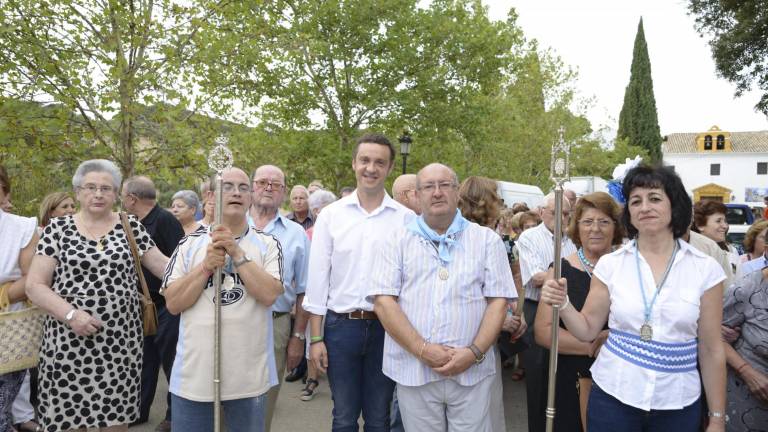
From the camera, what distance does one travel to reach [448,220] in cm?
307

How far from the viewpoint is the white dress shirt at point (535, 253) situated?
3975 millimetres

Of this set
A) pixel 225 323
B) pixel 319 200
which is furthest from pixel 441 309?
pixel 319 200

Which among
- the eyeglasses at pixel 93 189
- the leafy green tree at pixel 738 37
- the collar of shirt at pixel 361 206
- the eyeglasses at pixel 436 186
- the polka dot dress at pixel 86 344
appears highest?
the leafy green tree at pixel 738 37

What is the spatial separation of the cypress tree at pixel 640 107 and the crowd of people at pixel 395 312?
167 ft

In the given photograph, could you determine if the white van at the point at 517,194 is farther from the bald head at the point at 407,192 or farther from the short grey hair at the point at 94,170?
the short grey hair at the point at 94,170

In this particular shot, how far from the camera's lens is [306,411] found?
5.48 m

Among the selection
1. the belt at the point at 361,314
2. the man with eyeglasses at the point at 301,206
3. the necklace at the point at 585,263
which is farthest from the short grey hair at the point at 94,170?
the man with eyeglasses at the point at 301,206

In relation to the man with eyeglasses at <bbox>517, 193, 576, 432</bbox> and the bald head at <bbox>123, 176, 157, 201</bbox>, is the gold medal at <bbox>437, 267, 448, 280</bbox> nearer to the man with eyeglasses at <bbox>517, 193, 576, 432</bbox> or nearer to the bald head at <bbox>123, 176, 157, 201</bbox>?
the man with eyeglasses at <bbox>517, 193, 576, 432</bbox>

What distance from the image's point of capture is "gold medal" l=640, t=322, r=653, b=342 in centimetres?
256

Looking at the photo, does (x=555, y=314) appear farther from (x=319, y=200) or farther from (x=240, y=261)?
(x=319, y=200)

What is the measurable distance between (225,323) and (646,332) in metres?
2.05

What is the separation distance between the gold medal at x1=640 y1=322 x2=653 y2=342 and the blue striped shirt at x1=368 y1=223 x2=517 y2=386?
673mm

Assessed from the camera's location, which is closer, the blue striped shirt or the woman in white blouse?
the woman in white blouse

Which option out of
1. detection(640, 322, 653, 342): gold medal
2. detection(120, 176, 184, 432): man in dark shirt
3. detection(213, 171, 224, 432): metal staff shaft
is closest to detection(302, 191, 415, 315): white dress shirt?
detection(213, 171, 224, 432): metal staff shaft
